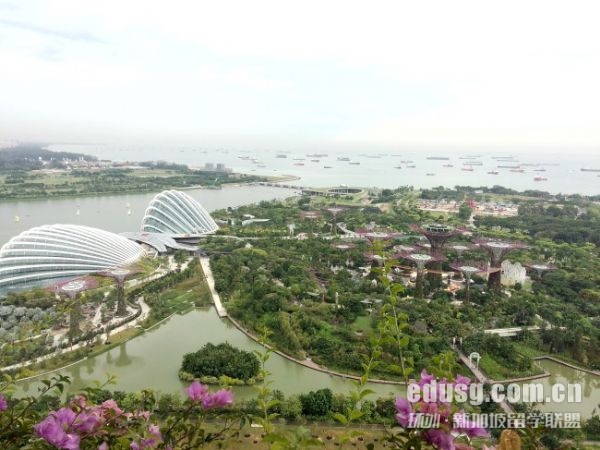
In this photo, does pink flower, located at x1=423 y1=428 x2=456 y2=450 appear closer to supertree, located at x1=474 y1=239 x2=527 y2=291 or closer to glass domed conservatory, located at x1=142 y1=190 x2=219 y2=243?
supertree, located at x1=474 y1=239 x2=527 y2=291

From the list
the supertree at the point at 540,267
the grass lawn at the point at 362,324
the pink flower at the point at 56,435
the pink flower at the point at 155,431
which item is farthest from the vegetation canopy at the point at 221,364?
the supertree at the point at 540,267

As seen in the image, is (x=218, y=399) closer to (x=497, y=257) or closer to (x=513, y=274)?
(x=497, y=257)

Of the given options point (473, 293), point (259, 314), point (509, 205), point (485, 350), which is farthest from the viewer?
point (509, 205)

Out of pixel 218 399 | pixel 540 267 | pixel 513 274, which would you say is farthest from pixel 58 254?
pixel 540 267

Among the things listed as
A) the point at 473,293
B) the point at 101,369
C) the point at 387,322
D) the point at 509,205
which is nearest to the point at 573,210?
the point at 509,205

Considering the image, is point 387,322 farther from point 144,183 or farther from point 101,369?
point 144,183

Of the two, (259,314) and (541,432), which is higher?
(541,432)
